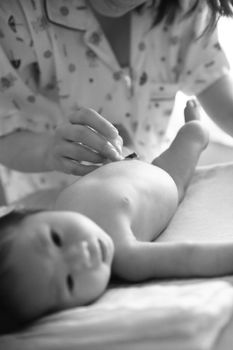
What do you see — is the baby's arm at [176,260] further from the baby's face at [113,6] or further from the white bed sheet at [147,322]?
the baby's face at [113,6]

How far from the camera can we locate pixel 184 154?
84 centimetres

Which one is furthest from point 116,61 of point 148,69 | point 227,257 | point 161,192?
point 227,257

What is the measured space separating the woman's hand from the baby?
2 centimetres

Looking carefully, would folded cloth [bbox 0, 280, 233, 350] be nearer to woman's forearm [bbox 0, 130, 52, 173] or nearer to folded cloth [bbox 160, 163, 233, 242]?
folded cloth [bbox 160, 163, 233, 242]

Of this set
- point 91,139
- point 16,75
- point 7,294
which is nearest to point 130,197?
point 91,139

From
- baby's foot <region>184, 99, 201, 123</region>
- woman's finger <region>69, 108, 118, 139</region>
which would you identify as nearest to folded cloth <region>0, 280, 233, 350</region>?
woman's finger <region>69, 108, 118, 139</region>

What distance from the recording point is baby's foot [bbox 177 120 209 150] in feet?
2.80

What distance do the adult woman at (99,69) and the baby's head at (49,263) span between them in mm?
234

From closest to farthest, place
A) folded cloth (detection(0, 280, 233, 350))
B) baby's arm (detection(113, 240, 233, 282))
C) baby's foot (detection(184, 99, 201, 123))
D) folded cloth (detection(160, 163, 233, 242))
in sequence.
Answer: folded cloth (detection(0, 280, 233, 350)) < baby's arm (detection(113, 240, 233, 282)) < folded cloth (detection(160, 163, 233, 242)) < baby's foot (detection(184, 99, 201, 123))

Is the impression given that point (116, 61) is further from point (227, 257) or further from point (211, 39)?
point (227, 257)

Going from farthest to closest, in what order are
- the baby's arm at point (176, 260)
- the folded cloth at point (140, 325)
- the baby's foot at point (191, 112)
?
the baby's foot at point (191, 112) → the baby's arm at point (176, 260) → the folded cloth at point (140, 325)

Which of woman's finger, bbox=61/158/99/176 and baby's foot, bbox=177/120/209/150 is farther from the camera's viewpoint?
baby's foot, bbox=177/120/209/150

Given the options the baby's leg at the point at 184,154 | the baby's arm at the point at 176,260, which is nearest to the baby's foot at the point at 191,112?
the baby's leg at the point at 184,154

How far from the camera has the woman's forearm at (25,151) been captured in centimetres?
82
